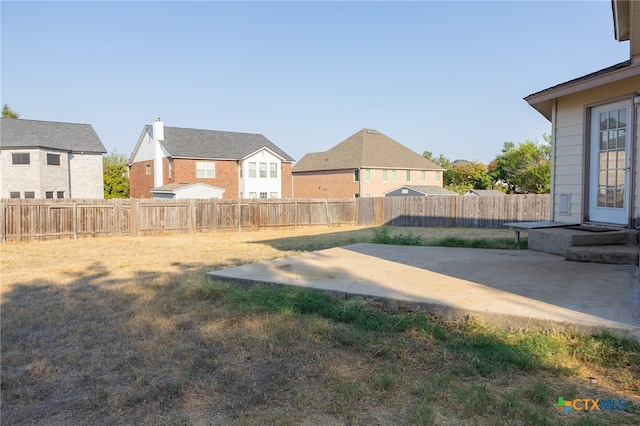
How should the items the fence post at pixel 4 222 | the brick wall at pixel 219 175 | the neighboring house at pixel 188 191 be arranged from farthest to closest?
the brick wall at pixel 219 175 → the neighboring house at pixel 188 191 → the fence post at pixel 4 222

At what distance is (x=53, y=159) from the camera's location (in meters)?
26.7

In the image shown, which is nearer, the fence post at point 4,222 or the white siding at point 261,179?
the fence post at point 4,222

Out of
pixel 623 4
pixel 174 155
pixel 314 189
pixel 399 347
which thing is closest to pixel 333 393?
pixel 399 347

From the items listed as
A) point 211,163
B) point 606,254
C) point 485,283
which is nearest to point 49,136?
point 211,163

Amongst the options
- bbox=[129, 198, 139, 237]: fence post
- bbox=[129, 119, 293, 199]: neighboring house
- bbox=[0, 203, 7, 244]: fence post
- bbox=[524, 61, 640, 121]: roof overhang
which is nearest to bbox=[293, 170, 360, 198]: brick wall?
bbox=[129, 119, 293, 199]: neighboring house

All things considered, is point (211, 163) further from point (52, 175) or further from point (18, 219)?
point (18, 219)

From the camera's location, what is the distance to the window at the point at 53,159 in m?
26.4

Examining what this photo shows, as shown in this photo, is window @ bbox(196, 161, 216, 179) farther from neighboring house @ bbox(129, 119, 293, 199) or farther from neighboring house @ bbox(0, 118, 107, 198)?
neighboring house @ bbox(0, 118, 107, 198)

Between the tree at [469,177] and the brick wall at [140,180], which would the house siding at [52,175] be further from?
the tree at [469,177]

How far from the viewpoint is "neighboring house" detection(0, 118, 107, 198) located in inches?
1006

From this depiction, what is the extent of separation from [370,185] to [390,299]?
33.8 meters

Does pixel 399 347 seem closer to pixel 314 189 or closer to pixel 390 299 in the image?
pixel 390 299

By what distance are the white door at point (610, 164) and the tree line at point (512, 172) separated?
38117 millimetres

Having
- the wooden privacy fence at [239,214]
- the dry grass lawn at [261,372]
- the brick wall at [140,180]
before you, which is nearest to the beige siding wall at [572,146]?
the dry grass lawn at [261,372]
